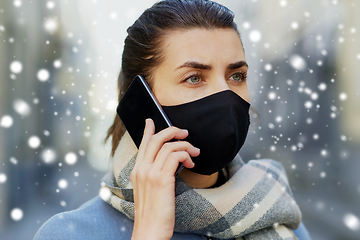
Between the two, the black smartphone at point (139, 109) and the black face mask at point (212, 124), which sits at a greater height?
the black smartphone at point (139, 109)

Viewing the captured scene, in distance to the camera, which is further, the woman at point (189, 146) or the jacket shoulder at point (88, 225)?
the jacket shoulder at point (88, 225)

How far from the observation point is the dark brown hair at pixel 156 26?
4.23 feet

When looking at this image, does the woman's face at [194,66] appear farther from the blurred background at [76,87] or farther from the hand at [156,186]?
the blurred background at [76,87]

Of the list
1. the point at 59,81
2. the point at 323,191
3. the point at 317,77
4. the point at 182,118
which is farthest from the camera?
the point at 323,191

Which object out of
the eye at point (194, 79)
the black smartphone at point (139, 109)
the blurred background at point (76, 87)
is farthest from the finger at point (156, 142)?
the blurred background at point (76, 87)

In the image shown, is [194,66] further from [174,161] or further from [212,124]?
[174,161]

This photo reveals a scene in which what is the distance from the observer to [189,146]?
1040 millimetres

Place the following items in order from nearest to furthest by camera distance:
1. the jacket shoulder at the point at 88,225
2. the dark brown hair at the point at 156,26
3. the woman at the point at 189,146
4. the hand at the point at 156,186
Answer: the hand at the point at 156,186, the woman at the point at 189,146, the jacket shoulder at the point at 88,225, the dark brown hair at the point at 156,26

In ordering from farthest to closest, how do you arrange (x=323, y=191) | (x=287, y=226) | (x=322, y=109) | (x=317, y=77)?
(x=323, y=191) → (x=322, y=109) → (x=317, y=77) → (x=287, y=226)

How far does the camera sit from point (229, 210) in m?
1.28

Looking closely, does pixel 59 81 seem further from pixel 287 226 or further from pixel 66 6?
pixel 287 226

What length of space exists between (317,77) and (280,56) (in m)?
1.81

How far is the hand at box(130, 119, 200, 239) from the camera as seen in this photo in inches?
36.1

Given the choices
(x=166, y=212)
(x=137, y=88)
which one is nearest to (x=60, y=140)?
(x=137, y=88)
